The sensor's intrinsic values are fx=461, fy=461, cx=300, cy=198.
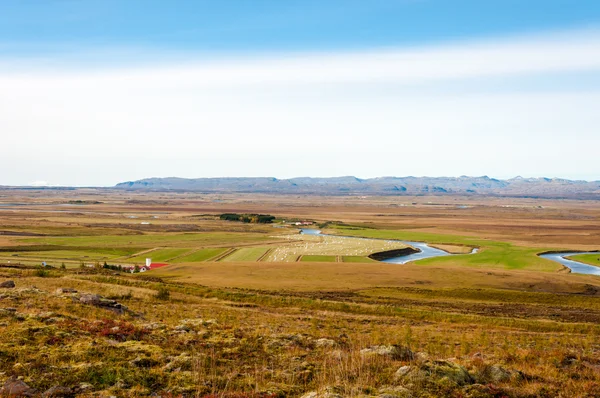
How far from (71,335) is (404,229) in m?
139

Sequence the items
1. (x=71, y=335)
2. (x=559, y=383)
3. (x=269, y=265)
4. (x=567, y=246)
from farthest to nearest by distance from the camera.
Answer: (x=567, y=246) < (x=269, y=265) < (x=71, y=335) < (x=559, y=383)

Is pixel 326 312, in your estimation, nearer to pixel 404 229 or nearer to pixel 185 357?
pixel 185 357

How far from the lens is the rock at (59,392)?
962 centimetres


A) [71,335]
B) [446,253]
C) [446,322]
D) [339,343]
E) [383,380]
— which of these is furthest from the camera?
[446,253]

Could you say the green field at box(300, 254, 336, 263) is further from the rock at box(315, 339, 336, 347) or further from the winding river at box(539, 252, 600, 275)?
the rock at box(315, 339, 336, 347)

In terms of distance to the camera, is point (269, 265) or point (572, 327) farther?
point (269, 265)

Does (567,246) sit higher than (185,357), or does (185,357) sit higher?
(185,357)

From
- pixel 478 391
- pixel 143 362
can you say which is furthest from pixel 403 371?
pixel 143 362

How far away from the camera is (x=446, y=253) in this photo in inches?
3836

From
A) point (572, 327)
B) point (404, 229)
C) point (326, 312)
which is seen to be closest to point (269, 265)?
point (326, 312)

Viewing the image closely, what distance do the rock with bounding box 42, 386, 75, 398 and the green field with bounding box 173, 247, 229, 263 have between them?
70.6m

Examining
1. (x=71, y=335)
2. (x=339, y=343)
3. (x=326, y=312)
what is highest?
(x=71, y=335)

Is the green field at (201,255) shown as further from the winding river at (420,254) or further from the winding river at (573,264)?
the winding river at (573,264)

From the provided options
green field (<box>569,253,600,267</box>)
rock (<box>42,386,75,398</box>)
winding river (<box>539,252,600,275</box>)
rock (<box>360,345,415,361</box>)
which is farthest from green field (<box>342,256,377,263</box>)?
rock (<box>42,386,75,398</box>)
